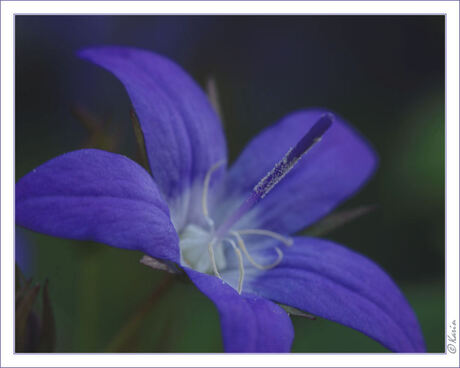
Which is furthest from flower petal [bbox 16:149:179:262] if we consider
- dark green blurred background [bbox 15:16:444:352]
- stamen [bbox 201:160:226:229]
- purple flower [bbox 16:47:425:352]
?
dark green blurred background [bbox 15:16:444:352]

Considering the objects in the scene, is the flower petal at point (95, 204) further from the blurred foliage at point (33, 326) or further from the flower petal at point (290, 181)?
the flower petal at point (290, 181)

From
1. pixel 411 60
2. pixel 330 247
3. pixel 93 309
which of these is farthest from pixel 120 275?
pixel 411 60

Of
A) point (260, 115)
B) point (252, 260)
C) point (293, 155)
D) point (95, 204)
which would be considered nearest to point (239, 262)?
point (252, 260)

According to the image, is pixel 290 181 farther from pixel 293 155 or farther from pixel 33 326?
pixel 33 326

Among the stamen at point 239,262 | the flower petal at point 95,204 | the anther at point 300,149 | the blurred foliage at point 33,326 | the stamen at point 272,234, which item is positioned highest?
the anther at point 300,149

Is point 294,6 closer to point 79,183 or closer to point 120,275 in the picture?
point 79,183

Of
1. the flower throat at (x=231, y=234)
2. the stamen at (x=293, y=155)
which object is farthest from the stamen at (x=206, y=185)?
the stamen at (x=293, y=155)

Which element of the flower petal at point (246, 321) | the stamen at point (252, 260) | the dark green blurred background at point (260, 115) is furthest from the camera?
the dark green blurred background at point (260, 115)
